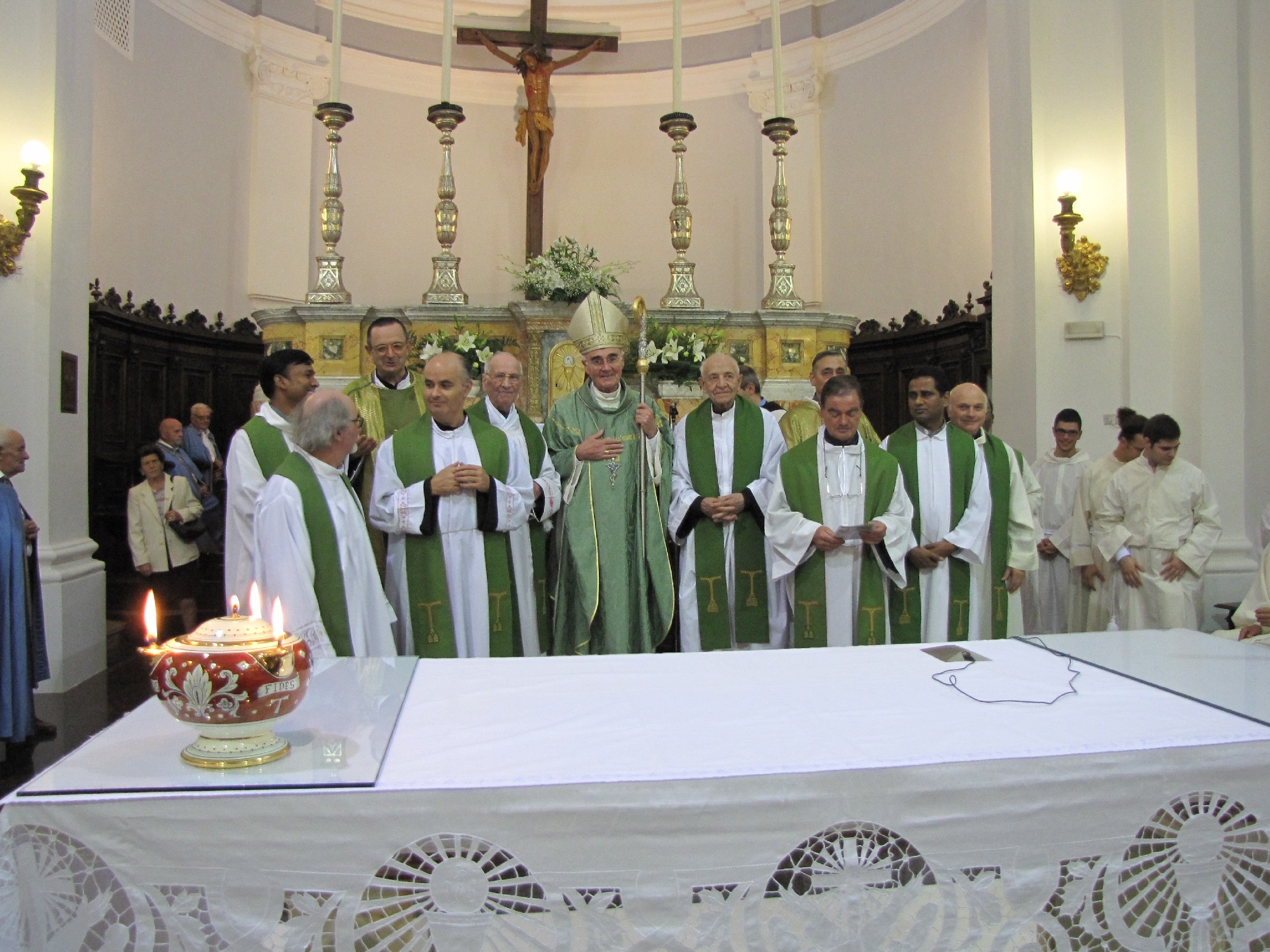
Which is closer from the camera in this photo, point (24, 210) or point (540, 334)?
point (24, 210)

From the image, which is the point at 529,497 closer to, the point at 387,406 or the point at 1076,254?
the point at 387,406

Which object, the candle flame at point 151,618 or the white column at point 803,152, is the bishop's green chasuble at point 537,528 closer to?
the candle flame at point 151,618

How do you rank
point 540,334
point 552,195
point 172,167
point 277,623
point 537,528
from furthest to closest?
point 552,195
point 172,167
point 540,334
point 537,528
point 277,623

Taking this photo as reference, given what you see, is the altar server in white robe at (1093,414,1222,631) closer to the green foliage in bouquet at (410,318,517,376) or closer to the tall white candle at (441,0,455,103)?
the green foliage in bouquet at (410,318,517,376)

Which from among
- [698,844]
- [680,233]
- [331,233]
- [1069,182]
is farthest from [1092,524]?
[698,844]

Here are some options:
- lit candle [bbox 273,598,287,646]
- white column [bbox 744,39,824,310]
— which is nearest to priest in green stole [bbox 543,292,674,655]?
lit candle [bbox 273,598,287,646]

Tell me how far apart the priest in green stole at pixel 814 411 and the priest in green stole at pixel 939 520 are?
228 millimetres

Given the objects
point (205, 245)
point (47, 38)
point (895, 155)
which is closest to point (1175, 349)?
point (895, 155)

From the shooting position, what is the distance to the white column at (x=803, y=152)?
1008cm

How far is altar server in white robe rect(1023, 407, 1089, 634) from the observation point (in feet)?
19.7

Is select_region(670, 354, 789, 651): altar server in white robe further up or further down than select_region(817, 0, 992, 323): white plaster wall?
further down

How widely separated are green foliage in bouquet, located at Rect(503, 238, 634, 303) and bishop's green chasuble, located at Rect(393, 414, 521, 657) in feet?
6.27

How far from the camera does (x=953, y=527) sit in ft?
14.1

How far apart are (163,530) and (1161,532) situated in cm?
627
